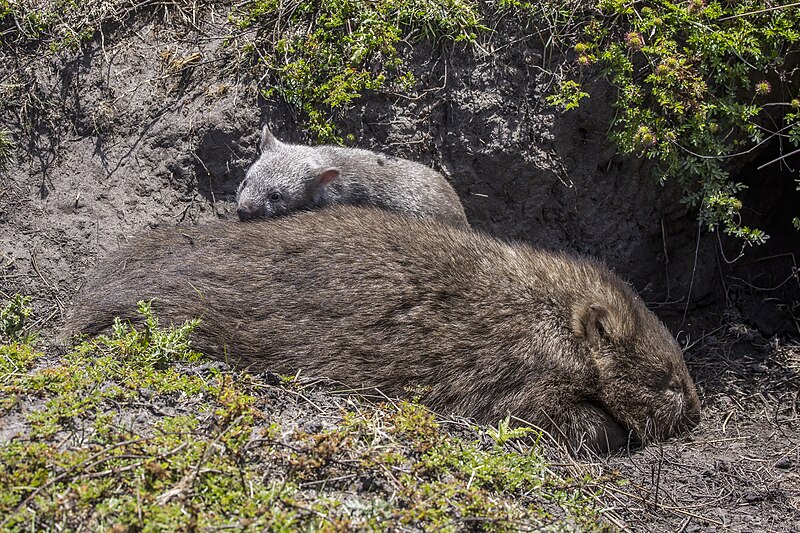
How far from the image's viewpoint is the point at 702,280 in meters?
6.32

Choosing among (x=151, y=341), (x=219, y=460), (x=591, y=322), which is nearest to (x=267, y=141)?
(x=151, y=341)

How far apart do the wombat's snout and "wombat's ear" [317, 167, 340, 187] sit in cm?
46

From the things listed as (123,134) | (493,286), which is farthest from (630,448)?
(123,134)

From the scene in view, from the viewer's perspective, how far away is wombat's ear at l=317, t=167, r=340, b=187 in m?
5.29

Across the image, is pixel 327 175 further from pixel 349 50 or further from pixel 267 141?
pixel 349 50

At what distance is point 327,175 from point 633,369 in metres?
2.37

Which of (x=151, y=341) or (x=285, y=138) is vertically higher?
(x=285, y=138)

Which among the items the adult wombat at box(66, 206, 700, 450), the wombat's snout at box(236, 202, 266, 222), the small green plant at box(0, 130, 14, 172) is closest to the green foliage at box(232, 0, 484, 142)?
the wombat's snout at box(236, 202, 266, 222)

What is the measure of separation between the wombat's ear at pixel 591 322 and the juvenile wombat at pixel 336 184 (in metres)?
1.23

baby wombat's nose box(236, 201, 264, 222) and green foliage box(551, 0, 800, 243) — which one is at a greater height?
green foliage box(551, 0, 800, 243)

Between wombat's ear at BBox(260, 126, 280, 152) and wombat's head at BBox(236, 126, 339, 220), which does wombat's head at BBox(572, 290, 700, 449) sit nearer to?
wombat's head at BBox(236, 126, 339, 220)

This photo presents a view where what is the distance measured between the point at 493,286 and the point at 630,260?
6.94 ft

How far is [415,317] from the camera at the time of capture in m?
4.31

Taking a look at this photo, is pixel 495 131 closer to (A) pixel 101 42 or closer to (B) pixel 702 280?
(B) pixel 702 280
